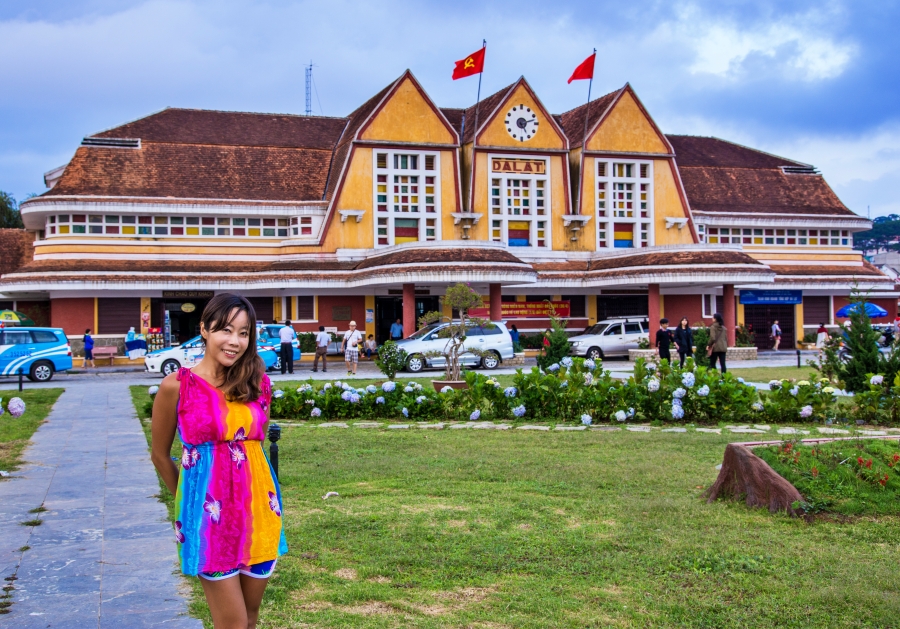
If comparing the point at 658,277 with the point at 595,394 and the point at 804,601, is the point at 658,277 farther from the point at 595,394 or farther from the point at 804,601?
the point at 804,601

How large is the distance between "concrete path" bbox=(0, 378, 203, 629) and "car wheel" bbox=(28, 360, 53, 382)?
52.1ft

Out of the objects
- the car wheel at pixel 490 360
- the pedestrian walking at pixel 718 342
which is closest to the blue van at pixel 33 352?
the car wheel at pixel 490 360

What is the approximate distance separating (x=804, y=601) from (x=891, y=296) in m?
47.5

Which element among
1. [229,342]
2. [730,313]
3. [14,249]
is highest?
[14,249]

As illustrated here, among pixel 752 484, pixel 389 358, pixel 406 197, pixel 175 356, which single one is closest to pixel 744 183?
pixel 406 197

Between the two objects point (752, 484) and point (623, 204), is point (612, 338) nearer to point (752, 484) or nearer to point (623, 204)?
point (623, 204)

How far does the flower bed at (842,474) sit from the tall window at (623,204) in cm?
3331

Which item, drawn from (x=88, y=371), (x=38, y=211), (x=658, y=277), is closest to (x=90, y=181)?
(x=38, y=211)

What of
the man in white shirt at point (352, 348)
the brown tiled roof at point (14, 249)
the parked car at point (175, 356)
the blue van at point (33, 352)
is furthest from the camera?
the brown tiled roof at point (14, 249)

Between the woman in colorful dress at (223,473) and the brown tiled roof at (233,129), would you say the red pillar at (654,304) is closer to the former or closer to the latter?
the brown tiled roof at (233,129)

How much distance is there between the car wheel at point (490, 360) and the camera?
99.5 ft

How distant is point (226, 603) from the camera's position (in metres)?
3.93

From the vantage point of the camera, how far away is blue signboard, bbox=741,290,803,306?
143 ft

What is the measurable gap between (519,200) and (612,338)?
7.81 meters
